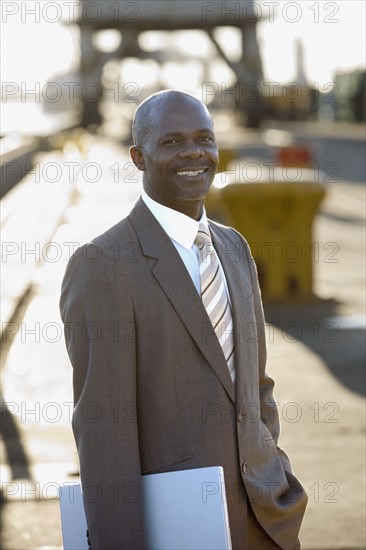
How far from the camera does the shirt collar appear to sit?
327 cm

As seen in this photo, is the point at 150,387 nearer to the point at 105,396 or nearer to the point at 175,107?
the point at 105,396

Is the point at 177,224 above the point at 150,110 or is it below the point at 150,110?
below

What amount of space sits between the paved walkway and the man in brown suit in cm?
196

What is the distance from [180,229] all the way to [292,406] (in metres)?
4.33

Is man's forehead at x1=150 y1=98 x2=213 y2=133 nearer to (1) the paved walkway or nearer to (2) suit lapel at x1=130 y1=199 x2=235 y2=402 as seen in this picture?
(2) suit lapel at x1=130 y1=199 x2=235 y2=402

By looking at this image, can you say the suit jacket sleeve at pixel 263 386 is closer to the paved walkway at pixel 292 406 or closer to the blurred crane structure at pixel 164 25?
the paved walkway at pixel 292 406

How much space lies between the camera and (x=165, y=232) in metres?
3.27

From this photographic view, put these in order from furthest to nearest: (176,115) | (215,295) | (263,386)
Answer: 1. (263,386)
2. (215,295)
3. (176,115)

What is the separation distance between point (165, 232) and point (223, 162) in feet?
62.6

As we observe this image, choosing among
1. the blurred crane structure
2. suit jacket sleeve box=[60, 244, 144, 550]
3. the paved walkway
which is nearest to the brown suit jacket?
suit jacket sleeve box=[60, 244, 144, 550]

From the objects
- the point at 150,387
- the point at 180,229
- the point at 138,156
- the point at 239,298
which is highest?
the point at 138,156

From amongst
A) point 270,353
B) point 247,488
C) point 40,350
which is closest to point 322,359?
point 270,353

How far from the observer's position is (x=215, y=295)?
3283 mm

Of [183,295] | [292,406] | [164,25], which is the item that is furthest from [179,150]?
[164,25]
